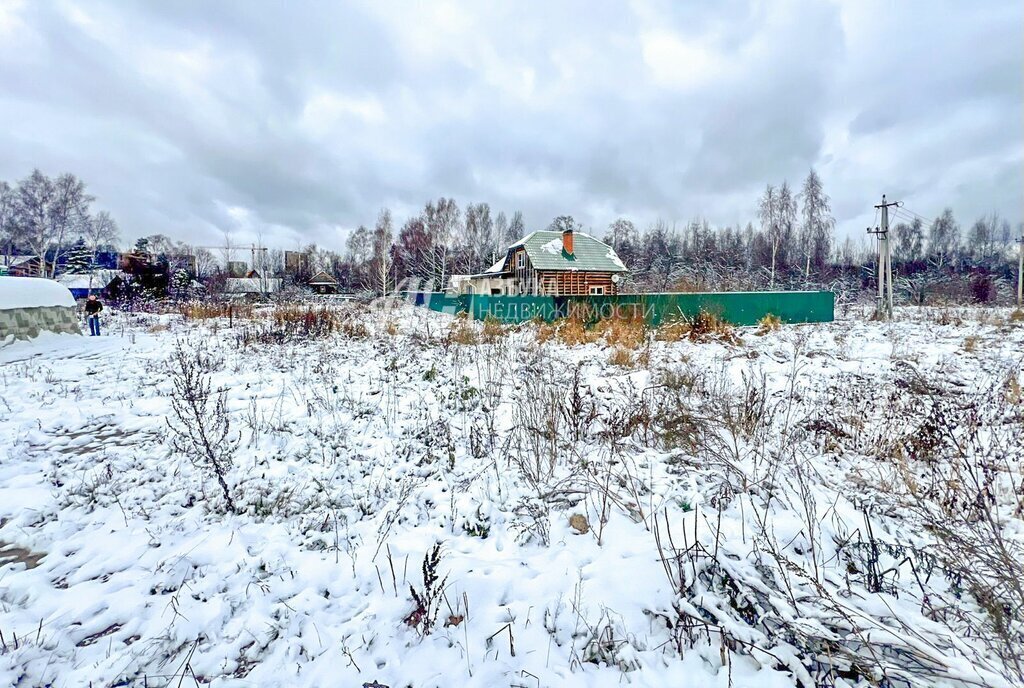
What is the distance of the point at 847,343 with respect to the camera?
10289mm

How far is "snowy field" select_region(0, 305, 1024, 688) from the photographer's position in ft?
6.20

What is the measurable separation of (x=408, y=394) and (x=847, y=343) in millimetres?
10873

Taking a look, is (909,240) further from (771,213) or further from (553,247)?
(553,247)

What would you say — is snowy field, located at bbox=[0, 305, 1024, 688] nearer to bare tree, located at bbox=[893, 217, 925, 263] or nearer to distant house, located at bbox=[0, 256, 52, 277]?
distant house, located at bbox=[0, 256, 52, 277]

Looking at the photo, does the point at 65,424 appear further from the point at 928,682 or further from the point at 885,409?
the point at 885,409

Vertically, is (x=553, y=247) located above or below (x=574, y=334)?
above

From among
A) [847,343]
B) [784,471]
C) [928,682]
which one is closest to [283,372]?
[784,471]

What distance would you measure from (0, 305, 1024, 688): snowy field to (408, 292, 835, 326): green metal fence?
24.3 ft

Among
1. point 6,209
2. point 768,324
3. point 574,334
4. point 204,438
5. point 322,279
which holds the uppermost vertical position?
point 6,209

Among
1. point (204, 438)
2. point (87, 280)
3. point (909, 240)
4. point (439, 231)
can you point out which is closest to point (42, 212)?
point (87, 280)

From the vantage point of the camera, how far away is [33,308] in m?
10.5

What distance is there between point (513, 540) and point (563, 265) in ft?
78.3

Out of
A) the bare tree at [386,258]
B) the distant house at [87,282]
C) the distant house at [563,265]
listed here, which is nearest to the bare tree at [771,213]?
the distant house at [563,265]

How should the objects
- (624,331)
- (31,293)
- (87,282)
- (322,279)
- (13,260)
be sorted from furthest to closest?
(322,279)
(13,260)
(87,282)
(31,293)
(624,331)
